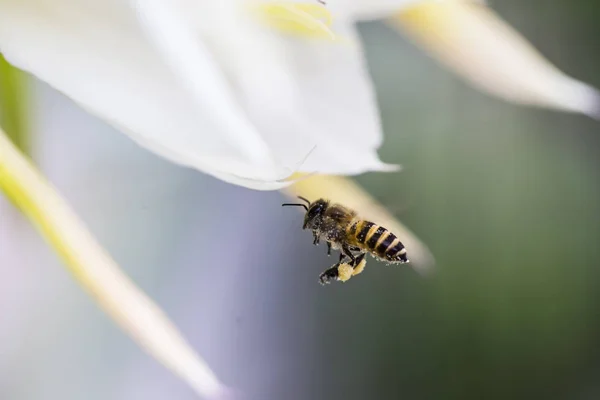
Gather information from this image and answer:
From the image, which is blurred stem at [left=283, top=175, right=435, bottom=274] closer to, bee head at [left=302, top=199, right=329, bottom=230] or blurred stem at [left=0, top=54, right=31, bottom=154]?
bee head at [left=302, top=199, right=329, bottom=230]

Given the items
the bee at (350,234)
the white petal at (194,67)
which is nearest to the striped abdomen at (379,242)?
the bee at (350,234)

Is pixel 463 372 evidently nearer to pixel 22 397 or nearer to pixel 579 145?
pixel 579 145

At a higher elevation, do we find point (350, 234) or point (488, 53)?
point (488, 53)

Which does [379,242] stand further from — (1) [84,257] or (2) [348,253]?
(1) [84,257]

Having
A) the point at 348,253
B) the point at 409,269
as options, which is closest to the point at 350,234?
the point at 348,253

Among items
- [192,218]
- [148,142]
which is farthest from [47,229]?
[192,218]
